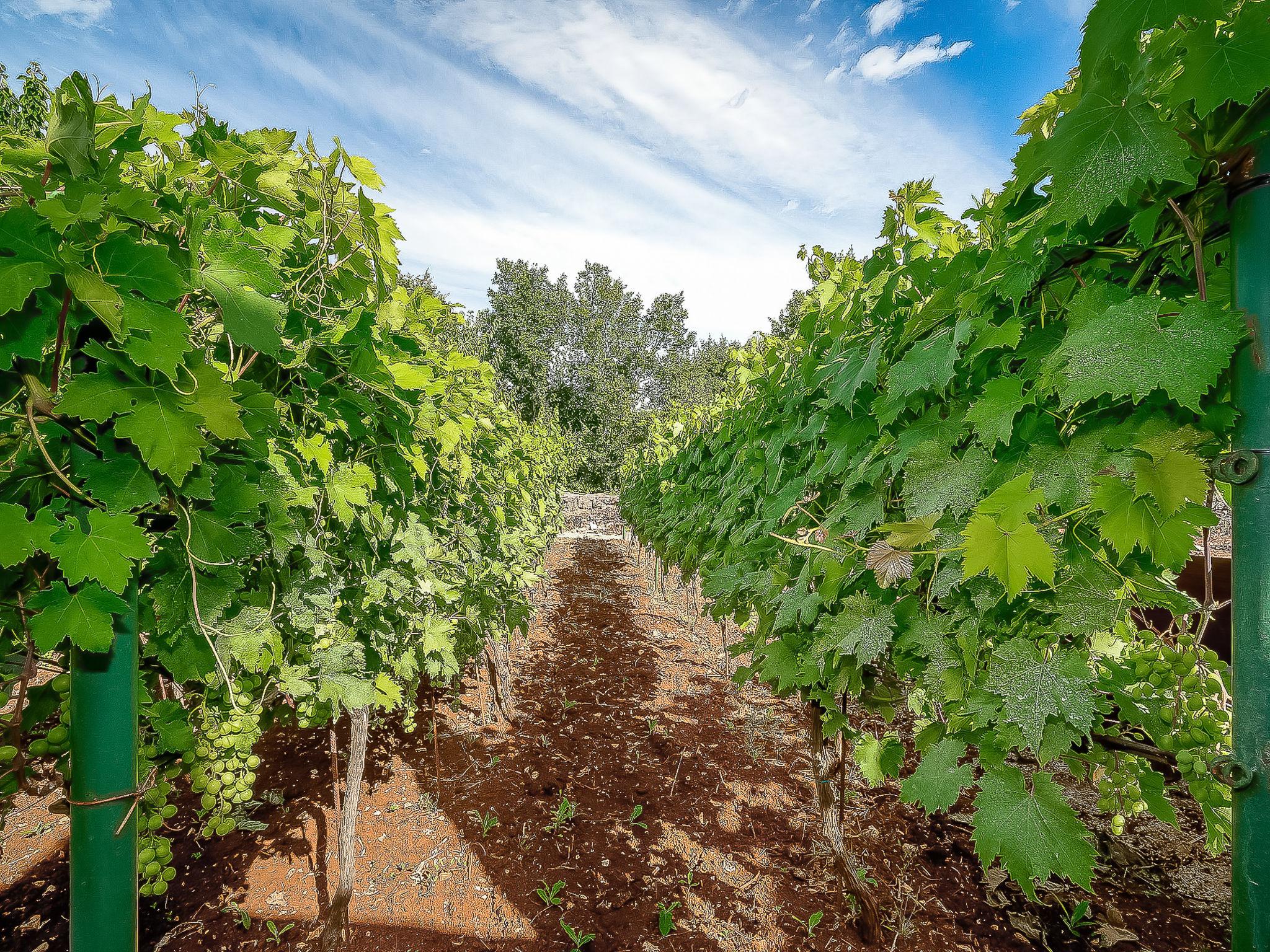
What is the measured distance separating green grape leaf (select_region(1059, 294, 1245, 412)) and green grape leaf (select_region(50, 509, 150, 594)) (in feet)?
4.93

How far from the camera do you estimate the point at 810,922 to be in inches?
113

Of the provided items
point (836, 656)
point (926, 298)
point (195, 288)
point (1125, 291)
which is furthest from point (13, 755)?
point (926, 298)

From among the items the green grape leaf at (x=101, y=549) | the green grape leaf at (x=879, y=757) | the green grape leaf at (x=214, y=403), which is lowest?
the green grape leaf at (x=879, y=757)

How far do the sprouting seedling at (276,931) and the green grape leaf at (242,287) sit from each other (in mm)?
3271

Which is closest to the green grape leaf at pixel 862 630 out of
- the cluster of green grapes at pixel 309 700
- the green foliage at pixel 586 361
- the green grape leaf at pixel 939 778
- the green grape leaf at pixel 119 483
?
the green grape leaf at pixel 939 778

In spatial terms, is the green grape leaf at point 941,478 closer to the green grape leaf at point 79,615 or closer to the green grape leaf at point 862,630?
the green grape leaf at point 862,630

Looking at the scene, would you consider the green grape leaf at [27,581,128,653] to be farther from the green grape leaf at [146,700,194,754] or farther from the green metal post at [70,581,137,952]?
the green grape leaf at [146,700,194,754]

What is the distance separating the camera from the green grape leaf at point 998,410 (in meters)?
1.08

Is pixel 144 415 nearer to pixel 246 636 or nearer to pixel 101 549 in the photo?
pixel 101 549

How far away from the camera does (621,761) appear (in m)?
4.54

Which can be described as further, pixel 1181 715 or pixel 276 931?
pixel 276 931

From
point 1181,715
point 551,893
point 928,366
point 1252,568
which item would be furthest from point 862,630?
point 551,893

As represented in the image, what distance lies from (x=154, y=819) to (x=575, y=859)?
281cm

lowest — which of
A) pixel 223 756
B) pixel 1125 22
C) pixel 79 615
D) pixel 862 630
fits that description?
pixel 223 756
